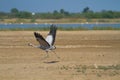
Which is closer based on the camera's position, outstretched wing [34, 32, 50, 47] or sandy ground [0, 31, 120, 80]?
sandy ground [0, 31, 120, 80]

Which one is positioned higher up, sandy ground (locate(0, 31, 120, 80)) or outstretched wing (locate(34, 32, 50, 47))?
outstretched wing (locate(34, 32, 50, 47))

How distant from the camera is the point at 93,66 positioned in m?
19.0

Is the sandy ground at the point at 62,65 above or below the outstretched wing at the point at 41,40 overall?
below

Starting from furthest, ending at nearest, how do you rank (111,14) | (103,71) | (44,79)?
(111,14) < (103,71) < (44,79)

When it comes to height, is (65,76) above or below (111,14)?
above

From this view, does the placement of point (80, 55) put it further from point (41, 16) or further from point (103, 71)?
point (41, 16)

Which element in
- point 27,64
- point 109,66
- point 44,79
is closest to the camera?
point 44,79

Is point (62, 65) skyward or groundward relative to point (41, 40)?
groundward

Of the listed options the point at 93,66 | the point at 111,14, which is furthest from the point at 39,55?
the point at 111,14

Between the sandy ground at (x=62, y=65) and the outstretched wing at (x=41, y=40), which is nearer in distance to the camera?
the sandy ground at (x=62, y=65)

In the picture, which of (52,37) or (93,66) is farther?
(52,37)

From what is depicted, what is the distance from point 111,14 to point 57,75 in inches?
4565

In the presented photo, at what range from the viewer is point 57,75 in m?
16.9

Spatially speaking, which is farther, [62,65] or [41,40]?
[41,40]
